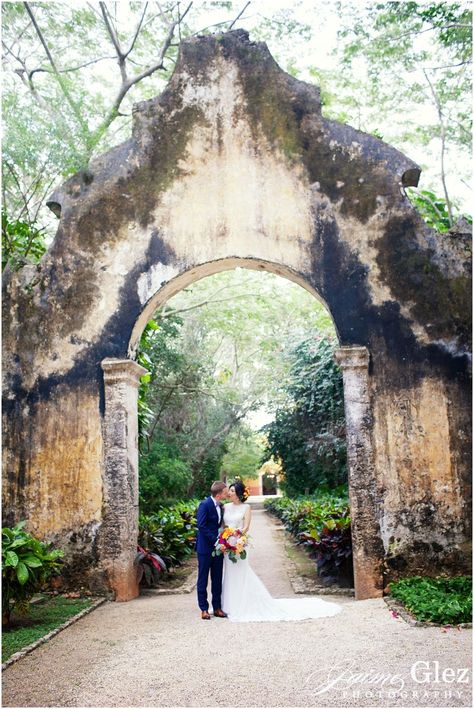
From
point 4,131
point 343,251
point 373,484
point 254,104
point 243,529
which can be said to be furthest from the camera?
point 4,131

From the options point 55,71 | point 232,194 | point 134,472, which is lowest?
point 134,472

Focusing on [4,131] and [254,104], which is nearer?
[254,104]

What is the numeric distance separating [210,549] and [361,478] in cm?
184

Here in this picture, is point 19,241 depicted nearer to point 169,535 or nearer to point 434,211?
point 169,535

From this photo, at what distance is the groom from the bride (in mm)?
91

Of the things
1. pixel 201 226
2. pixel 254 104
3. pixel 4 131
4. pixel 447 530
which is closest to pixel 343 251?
Answer: pixel 201 226

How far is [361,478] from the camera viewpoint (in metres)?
7.16

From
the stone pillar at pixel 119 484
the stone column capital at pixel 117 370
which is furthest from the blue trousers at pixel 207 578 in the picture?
the stone column capital at pixel 117 370

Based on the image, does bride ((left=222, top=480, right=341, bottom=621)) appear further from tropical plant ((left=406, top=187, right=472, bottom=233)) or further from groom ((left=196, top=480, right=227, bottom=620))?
tropical plant ((left=406, top=187, right=472, bottom=233))

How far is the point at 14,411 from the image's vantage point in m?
7.80

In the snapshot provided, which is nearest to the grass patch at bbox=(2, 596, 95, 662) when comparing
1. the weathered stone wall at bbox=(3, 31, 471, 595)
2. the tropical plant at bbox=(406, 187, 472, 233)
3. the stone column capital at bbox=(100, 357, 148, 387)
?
the weathered stone wall at bbox=(3, 31, 471, 595)

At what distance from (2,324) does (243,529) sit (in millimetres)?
3884

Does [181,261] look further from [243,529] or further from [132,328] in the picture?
[243,529]

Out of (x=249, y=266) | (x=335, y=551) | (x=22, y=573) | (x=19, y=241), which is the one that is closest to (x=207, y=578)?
(x=22, y=573)
